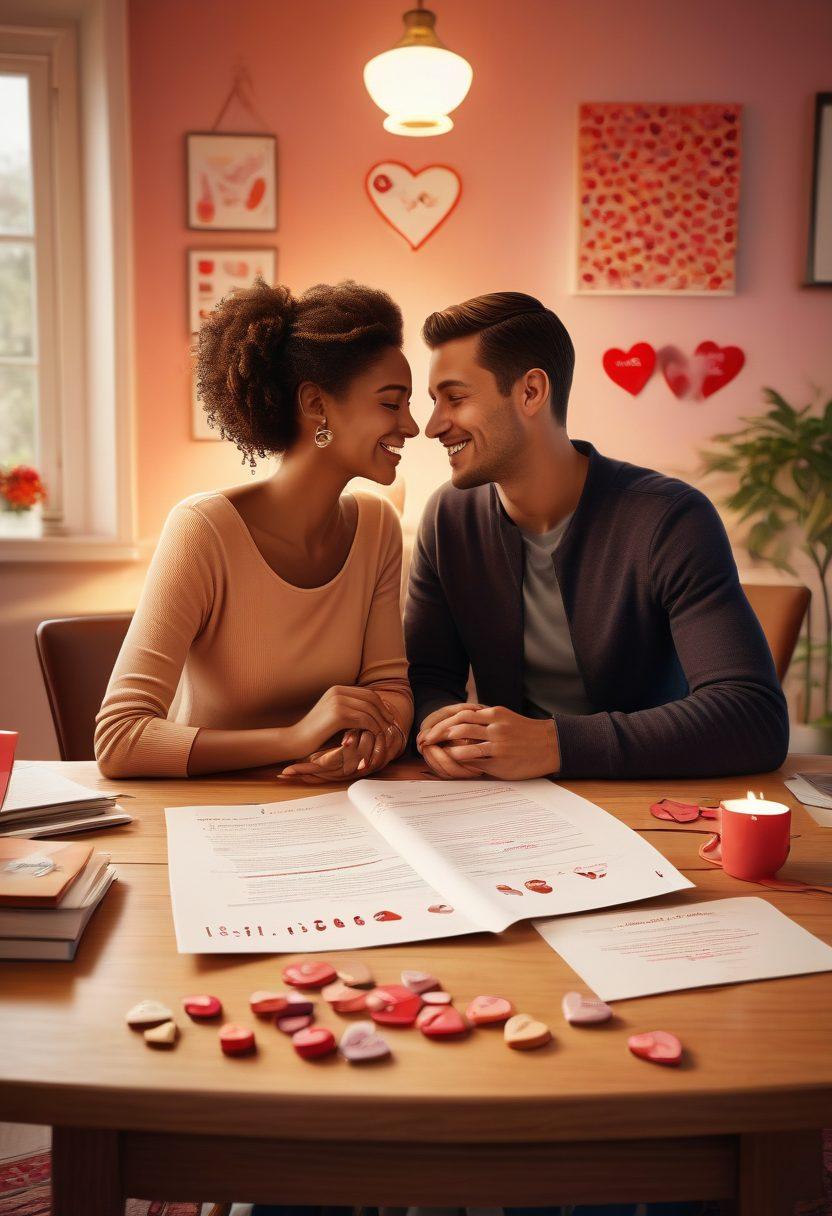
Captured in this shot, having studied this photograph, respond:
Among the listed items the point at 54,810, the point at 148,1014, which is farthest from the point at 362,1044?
the point at 54,810

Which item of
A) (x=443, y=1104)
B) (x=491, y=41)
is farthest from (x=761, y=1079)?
(x=491, y=41)

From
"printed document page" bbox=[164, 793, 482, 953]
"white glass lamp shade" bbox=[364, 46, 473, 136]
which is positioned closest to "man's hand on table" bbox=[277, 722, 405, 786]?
"printed document page" bbox=[164, 793, 482, 953]

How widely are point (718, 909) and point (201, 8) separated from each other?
3149 millimetres

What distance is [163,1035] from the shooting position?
Result: 0.65 metres

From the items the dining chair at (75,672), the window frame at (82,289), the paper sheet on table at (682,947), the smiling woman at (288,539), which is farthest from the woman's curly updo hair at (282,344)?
the window frame at (82,289)

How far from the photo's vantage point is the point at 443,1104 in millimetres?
610

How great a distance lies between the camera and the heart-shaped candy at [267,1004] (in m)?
0.69

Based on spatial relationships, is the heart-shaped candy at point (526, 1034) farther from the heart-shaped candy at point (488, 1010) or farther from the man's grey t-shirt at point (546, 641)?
the man's grey t-shirt at point (546, 641)

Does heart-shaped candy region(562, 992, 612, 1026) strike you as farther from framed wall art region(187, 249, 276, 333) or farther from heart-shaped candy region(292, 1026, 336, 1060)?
framed wall art region(187, 249, 276, 333)

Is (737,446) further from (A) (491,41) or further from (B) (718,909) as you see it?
(B) (718,909)

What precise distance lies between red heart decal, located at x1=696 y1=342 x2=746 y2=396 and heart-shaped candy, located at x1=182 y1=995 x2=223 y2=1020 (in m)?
2.94

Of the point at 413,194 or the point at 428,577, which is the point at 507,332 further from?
the point at 413,194

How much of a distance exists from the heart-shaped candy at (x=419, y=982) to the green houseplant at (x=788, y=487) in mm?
2666

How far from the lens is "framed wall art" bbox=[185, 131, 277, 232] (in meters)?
3.11
